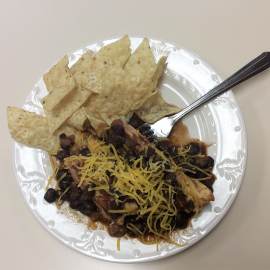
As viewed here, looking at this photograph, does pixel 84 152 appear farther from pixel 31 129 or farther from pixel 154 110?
pixel 154 110

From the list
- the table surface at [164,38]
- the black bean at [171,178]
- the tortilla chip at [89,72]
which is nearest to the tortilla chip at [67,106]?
the tortilla chip at [89,72]

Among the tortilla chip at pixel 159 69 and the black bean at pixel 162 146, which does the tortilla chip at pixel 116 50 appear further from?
the black bean at pixel 162 146

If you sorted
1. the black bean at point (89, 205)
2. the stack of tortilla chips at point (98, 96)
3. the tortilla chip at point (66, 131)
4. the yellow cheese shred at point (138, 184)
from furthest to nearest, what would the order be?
the tortilla chip at point (66, 131) < the stack of tortilla chips at point (98, 96) < the black bean at point (89, 205) < the yellow cheese shred at point (138, 184)

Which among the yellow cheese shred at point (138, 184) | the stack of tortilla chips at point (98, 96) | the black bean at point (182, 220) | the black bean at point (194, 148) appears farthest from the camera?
the stack of tortilla chips at point (98, 96)

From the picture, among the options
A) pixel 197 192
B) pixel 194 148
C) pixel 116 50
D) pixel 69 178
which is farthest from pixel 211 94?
pixel 69 178

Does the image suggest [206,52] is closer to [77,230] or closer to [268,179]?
[268,179]

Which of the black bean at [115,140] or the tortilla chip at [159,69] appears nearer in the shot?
the black bean at [115,140]

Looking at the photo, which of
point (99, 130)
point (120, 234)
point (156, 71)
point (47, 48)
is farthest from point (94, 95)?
point (120, 234)

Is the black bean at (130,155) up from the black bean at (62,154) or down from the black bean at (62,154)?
up
